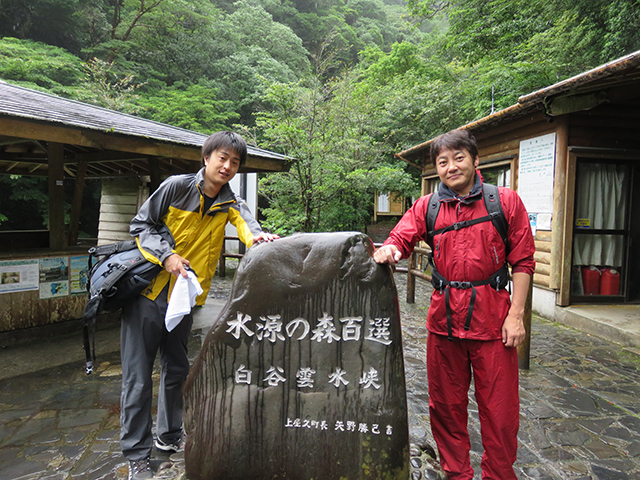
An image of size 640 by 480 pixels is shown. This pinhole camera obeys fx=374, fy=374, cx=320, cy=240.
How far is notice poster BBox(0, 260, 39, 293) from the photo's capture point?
15.3 ft

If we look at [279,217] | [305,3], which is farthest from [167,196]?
[305,3]

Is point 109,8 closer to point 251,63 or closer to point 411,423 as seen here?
point 251,63

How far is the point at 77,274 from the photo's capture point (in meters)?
5.34

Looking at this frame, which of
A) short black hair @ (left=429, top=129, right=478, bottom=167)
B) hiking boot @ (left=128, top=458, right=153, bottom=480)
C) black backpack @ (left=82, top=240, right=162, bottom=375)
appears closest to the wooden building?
short black hair @ (left=429, top=129, right=478, bottom=167)

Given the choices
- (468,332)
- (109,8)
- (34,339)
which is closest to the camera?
(468,332)

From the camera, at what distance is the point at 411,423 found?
3.12 meters

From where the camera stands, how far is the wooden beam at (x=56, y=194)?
523 cm

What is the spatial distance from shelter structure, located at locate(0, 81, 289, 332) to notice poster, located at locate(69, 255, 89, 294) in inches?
0.5

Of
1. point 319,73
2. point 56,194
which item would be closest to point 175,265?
point 56,194

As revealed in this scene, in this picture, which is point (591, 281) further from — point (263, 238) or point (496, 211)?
point (263, 238)

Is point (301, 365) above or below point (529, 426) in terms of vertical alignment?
above

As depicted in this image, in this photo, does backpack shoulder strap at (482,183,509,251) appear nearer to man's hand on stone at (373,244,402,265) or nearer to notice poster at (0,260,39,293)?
man's hand on stone at (373,244,402,265)

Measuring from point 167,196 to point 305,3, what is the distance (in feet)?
108

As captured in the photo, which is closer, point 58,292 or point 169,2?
point 58,292
